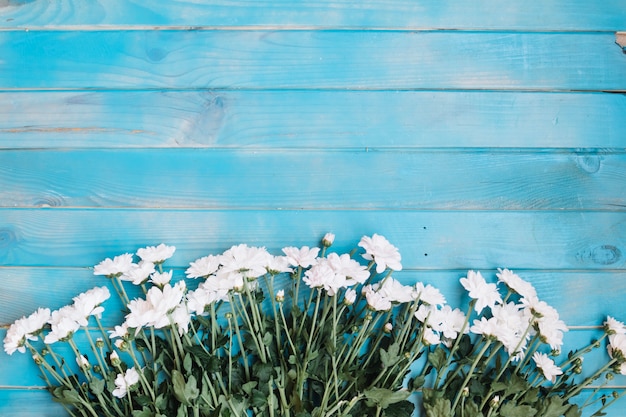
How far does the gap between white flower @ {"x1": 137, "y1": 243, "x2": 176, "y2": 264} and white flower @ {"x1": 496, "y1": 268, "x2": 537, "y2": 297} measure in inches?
24.8

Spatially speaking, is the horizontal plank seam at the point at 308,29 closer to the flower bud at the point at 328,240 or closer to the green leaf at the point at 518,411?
the flower bud at the point at 328,240

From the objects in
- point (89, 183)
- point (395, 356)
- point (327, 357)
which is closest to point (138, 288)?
point (89, 183)

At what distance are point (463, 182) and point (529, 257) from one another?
0.20 metres

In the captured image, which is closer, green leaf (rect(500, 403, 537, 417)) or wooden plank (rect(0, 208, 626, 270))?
green leaf (rect(500, 403, 537, 417))

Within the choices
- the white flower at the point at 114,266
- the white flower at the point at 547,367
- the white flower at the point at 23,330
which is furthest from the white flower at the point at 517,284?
the white flower at the point at 23,330

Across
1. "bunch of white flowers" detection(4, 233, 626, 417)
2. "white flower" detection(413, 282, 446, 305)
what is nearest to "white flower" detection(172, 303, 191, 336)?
"bunch of white flowers" detection(4, 233, 626, 417)

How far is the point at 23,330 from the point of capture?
943mm

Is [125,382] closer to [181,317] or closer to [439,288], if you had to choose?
[181,317]

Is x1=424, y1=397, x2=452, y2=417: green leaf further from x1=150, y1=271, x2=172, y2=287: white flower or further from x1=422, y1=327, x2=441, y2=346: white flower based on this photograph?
x1=150, y1=271, x2=172, y2=287: white flower

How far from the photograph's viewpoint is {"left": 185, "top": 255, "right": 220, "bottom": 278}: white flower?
3.07 ft

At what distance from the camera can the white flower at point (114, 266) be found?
0.94m

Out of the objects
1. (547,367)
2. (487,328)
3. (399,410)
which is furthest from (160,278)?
(547,367)

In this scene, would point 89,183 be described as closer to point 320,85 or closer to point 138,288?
point 138,288

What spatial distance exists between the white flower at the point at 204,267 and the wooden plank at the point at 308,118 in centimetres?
23
